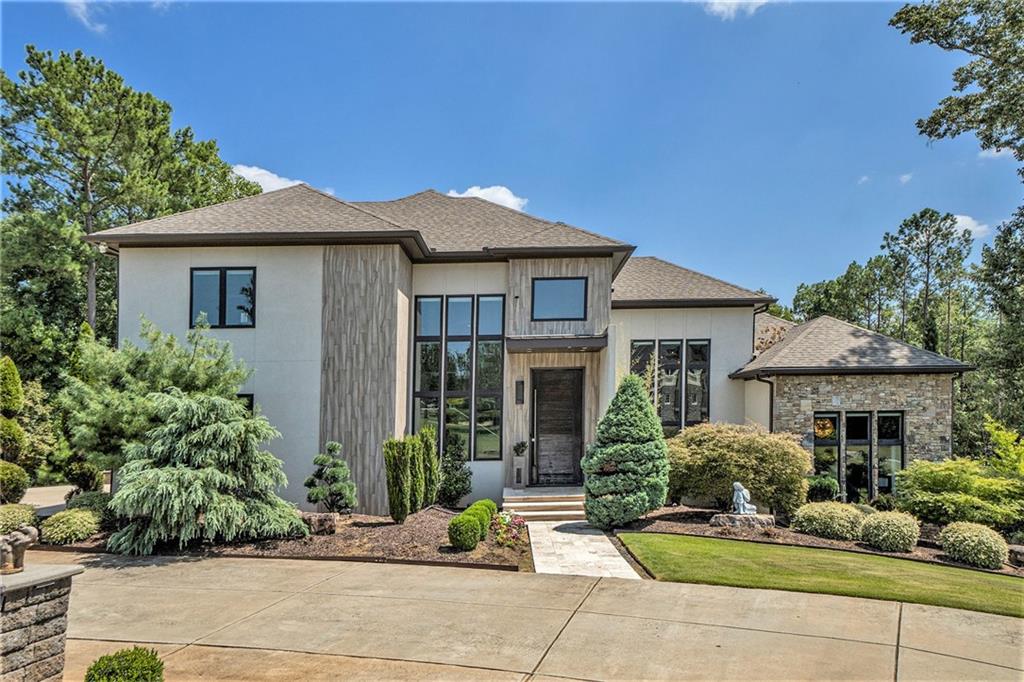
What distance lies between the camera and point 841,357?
13.2 meters

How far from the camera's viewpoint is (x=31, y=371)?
19922 millimetres

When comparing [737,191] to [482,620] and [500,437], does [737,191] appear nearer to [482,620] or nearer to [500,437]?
[500,437]

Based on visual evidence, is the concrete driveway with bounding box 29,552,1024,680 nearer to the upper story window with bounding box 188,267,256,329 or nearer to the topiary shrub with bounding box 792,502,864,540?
the topiary shrub with bounding box 792,502,864,540

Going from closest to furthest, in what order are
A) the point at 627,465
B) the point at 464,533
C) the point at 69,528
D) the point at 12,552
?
the point at 12,552 → the point at 464,533 → the point at 69,528 → the point at 627,465

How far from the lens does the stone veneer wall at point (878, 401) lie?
1282 cm

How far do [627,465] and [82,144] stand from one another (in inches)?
952

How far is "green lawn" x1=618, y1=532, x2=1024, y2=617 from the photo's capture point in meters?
6.53

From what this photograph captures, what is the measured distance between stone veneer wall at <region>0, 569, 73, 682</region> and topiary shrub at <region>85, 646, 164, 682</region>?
0.98 meters

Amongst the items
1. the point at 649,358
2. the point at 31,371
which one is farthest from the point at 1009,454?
the point at 31,371

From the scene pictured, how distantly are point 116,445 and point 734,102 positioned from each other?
14673 mm

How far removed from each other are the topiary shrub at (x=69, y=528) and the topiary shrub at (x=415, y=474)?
530cm

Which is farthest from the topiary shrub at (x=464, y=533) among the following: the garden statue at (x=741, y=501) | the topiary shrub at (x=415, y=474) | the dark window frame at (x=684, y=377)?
the dark window frame at (x=684, y=377)

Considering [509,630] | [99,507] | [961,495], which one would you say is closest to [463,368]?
[99,507]

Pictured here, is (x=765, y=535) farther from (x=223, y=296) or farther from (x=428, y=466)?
(x=223, y=296)
